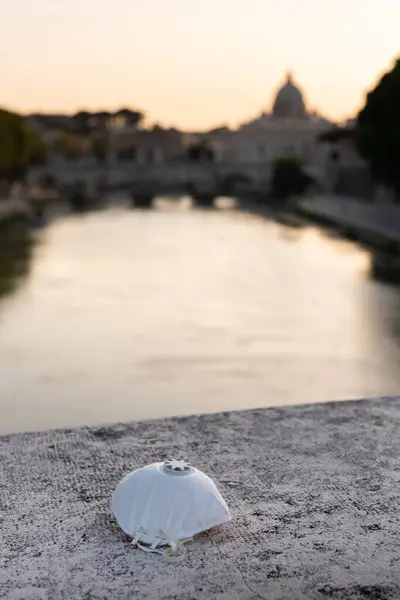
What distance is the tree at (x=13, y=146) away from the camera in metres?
33.5

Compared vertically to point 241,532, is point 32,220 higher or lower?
higher

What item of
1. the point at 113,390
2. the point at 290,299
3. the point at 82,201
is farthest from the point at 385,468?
the point at 82,201

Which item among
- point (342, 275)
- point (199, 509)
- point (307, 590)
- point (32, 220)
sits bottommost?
point (307, 590)

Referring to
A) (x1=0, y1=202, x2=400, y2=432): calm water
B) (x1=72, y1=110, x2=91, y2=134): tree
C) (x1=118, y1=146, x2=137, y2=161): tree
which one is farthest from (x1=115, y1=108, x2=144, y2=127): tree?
(x1=0, y1=202, x2=400, y2=432): calm water

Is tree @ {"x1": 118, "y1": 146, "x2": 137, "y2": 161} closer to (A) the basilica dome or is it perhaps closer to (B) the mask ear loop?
(A) the basilica dome

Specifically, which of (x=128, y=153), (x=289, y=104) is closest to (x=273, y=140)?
(x=289, y=104)

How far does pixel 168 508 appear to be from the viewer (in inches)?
178

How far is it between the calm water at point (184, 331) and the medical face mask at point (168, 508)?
156 inches

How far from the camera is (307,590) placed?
4.18 meters

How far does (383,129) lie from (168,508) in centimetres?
1979

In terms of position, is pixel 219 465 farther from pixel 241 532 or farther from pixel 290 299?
pixel 290 299

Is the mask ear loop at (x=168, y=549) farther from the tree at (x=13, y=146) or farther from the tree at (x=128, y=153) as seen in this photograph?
the tree at (x=128, y=153)

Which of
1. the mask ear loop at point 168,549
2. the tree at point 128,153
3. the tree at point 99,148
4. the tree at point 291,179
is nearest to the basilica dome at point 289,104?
the tree at point 128,153

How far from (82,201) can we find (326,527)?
40737 mm
